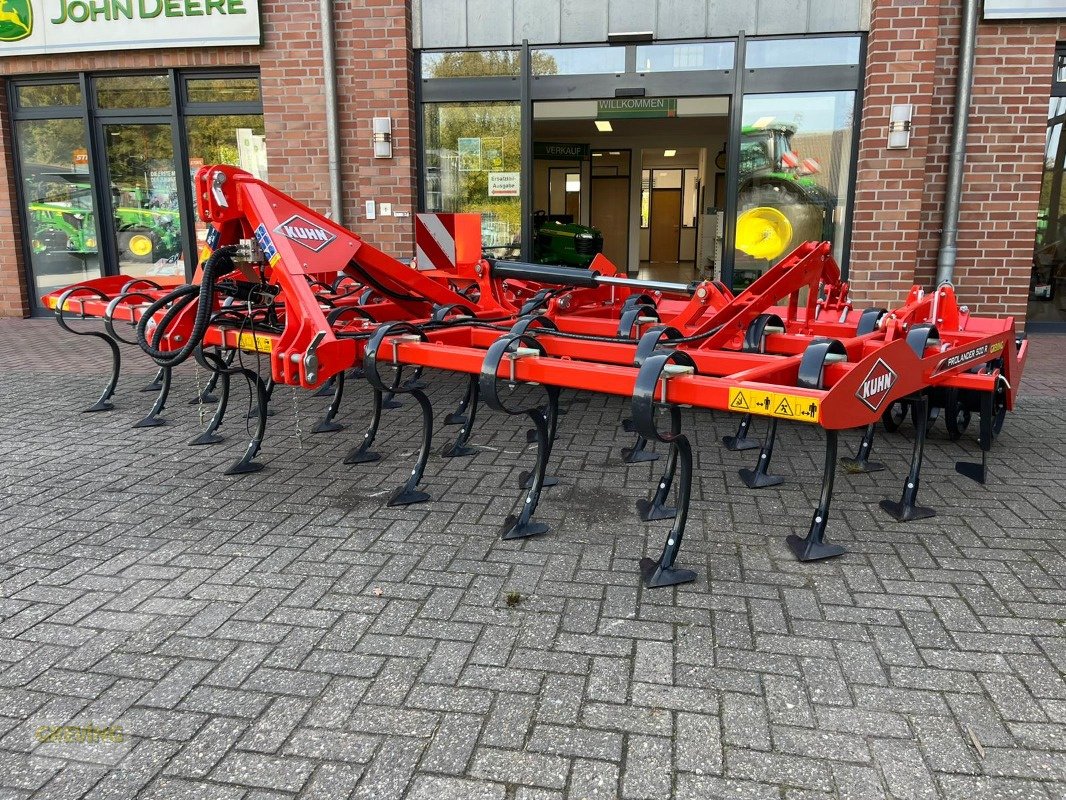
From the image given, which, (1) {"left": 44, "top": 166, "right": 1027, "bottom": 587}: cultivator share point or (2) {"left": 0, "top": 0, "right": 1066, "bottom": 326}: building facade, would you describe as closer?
(1) {"left": 44, "top": 166, "right": 1027, "bottom": 587}: cultivator share point

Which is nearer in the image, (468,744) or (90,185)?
(468,744)

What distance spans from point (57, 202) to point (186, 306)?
7.49m

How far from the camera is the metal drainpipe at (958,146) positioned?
757cm

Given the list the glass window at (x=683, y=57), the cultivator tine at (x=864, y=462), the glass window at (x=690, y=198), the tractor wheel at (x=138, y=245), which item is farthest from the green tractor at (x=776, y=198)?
the glass window at (x=690, y=198)

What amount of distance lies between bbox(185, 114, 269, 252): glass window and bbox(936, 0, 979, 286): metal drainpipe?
7.77 m

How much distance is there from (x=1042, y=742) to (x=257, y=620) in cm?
260

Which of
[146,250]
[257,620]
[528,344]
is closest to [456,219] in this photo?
[528,344]

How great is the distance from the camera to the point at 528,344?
367 cm

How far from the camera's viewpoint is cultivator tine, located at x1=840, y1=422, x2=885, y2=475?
181 inches

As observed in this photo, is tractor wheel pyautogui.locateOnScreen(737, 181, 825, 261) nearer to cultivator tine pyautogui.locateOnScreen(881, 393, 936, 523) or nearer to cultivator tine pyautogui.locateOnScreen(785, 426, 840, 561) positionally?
cultivator tine pyautogui.locateOnScreen(881, 393, 936, 523)

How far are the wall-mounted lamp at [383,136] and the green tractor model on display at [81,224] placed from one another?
3354 millimetres

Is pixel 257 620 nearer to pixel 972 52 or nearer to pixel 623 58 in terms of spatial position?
pixel 623 58

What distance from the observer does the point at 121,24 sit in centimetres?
912

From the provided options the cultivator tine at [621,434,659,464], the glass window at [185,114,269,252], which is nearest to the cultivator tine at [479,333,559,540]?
the cultivator tine at [621,434,659,464]
